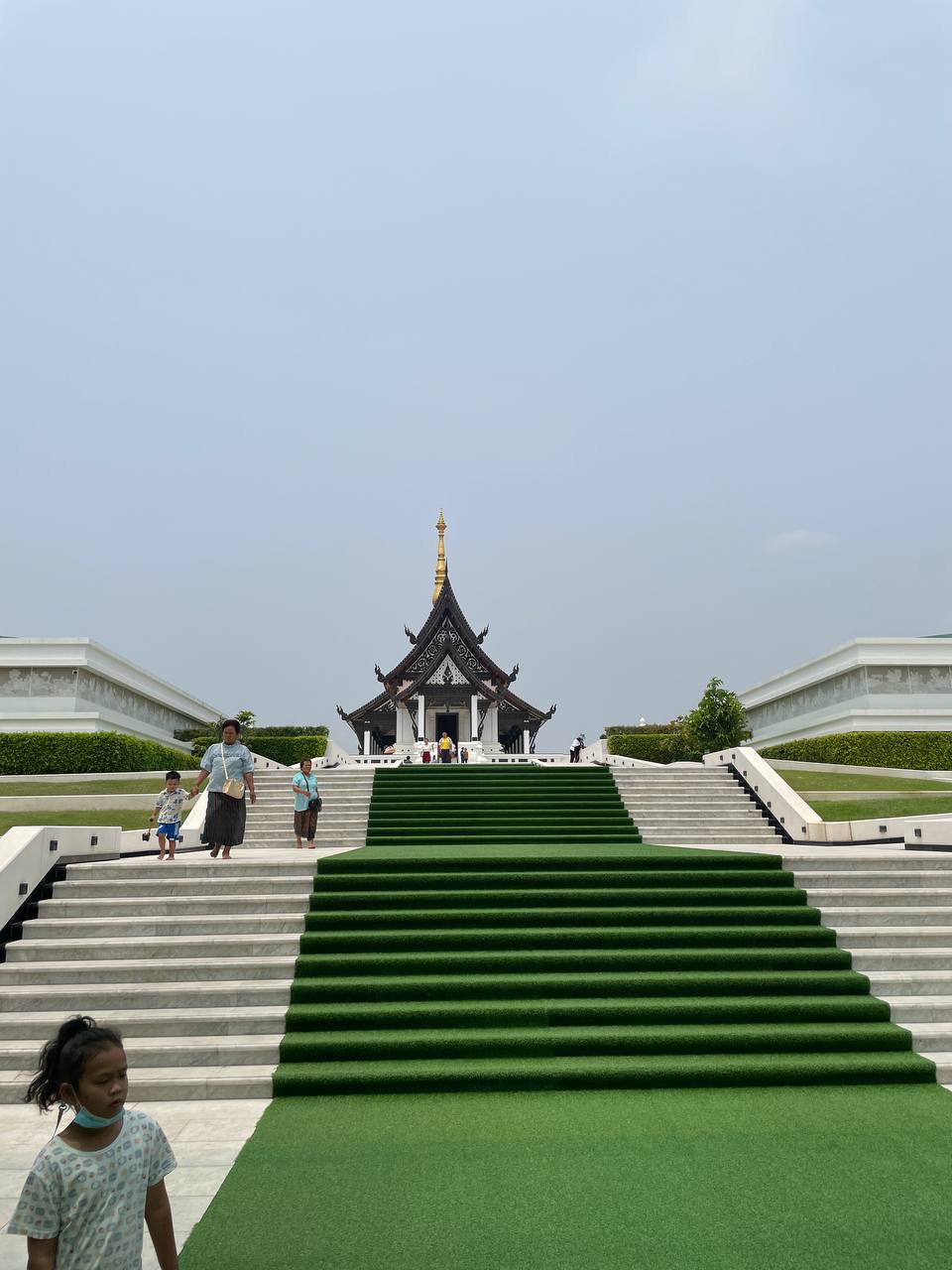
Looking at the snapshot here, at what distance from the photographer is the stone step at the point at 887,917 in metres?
7.02

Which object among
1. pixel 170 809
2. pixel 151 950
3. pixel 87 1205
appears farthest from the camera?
pixel 170 809

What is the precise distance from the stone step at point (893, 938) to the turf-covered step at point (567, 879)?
2.89 ft

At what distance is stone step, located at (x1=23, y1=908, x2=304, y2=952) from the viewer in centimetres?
669

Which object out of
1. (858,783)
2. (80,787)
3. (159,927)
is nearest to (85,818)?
(80,787)

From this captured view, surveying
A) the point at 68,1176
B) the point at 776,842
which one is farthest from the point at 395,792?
the point at 68,1176

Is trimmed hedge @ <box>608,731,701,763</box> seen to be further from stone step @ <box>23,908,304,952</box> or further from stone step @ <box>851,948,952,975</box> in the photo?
stone step @ <box>23,908,304,952</box>

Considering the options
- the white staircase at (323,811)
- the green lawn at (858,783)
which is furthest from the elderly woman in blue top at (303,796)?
the green lawn at (858,783)

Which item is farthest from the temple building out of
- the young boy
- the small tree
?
the young boy

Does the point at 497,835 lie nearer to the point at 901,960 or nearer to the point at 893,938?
the point at 893,938

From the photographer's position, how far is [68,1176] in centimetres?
212

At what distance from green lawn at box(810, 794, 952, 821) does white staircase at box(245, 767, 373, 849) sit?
796 cm

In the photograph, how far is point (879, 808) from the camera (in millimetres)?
14961

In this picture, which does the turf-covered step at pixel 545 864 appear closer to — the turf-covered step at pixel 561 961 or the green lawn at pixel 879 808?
the turf-covered step at pixel 561 961

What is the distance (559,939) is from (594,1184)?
2777 mm
